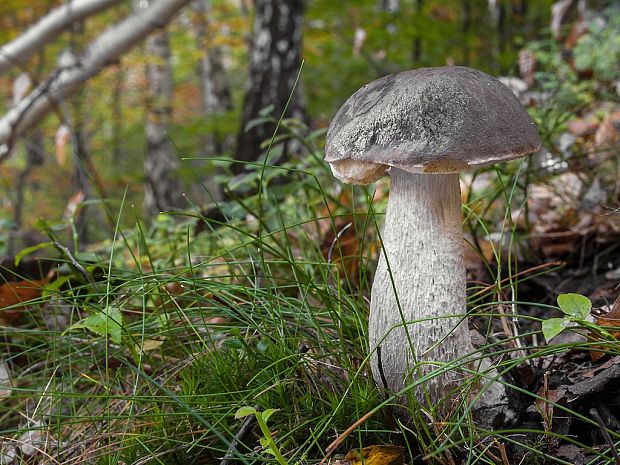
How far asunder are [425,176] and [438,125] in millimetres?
235

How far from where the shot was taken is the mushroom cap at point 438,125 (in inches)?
47.6

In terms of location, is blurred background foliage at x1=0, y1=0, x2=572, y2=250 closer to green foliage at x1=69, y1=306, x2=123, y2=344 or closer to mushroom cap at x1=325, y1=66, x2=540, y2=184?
green foliage at x1=69, y1=306, x2=123, y2=344

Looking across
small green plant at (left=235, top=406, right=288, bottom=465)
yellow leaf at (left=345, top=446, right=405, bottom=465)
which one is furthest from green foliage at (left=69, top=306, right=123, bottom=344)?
yellow leaf at (left=345, top=446, right=405, bottom=465)

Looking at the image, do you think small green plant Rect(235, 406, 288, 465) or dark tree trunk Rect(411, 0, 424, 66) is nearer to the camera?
small green plant Rect(235, 406, 288, 465)

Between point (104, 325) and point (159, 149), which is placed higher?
point (104, 325)

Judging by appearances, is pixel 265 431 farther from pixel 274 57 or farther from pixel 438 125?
pixel 274 57

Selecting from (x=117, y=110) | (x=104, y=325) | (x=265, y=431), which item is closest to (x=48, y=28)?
(x=117, y=110)

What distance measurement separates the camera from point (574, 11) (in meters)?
7.38

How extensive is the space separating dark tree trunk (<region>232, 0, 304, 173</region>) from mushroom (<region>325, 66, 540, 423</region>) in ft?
11.5

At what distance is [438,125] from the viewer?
123 cm

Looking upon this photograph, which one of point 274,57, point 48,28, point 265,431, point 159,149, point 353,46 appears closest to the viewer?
point 265,431

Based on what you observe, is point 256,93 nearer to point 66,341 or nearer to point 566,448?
point 66,341

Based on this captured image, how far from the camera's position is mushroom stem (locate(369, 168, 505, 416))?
144cm

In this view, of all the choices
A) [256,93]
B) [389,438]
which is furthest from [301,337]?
[256,93]
